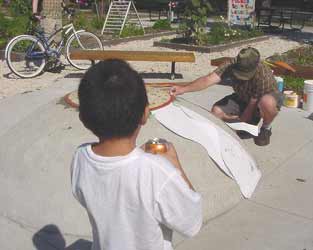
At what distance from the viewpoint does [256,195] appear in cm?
415

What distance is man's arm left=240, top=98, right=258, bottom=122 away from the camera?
5250mm

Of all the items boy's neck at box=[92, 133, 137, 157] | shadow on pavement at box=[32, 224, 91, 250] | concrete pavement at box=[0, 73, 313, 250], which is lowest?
shadow on pavement at box=[32, 224, 91, 250]

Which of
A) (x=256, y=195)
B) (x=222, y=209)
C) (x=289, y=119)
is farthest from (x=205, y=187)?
(x=289, y=119)

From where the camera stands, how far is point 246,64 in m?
4.86

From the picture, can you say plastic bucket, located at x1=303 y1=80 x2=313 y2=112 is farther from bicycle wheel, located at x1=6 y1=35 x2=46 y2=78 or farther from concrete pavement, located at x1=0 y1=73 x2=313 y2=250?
bicycle wheel, located at x1=6 y1=35 x2=46 y2=78

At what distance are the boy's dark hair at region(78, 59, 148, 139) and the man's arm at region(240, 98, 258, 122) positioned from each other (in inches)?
141

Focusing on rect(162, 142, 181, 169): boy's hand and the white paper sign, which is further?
the white paper sign

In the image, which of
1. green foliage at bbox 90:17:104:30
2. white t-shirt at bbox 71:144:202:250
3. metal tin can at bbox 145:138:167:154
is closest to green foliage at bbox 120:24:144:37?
green foliage at bbox 90:17:104:30

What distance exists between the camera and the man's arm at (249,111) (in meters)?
5.25

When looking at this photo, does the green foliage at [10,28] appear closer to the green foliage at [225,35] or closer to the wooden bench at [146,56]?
the wooden bench at [146,56]

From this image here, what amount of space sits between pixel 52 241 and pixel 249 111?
8.64ft

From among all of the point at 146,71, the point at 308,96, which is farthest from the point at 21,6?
the point at 308,96

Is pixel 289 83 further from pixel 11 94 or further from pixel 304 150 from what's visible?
pixel 11 94

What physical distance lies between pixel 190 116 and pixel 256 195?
32.6 inches
